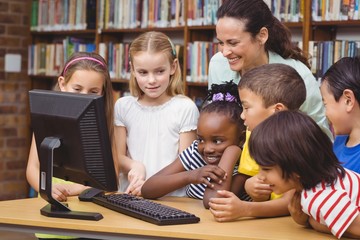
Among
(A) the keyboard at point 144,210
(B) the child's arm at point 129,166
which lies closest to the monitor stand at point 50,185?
(A) the keyboard at point 144,210

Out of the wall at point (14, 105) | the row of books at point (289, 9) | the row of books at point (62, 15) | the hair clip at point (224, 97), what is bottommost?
the wall at point (14, 105)

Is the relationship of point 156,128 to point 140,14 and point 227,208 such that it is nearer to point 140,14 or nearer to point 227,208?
point 227,208

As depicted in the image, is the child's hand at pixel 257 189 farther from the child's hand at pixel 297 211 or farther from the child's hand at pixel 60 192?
the child's hand at pixel 60 192

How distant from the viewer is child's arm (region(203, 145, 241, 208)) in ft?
8.39

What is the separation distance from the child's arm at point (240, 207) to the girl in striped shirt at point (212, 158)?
0.20 metres

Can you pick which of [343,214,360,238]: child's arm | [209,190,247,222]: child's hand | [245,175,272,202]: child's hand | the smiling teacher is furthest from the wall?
[343,214,360,238]: child's arm

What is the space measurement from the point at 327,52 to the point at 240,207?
2.55m

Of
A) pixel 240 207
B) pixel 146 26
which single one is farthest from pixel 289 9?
pixel 240 207

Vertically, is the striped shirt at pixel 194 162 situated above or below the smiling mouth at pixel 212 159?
below

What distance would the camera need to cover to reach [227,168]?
2578 millimetres

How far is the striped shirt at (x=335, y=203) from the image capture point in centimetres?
204

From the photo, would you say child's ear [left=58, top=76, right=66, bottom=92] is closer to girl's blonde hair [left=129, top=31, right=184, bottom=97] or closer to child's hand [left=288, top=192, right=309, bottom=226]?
girl's blonde hair [left=129, top=31, right=184, bottom=97]

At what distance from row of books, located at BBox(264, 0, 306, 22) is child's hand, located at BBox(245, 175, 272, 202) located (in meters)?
2.46

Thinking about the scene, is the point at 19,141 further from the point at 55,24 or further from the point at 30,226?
the point at 30,226
